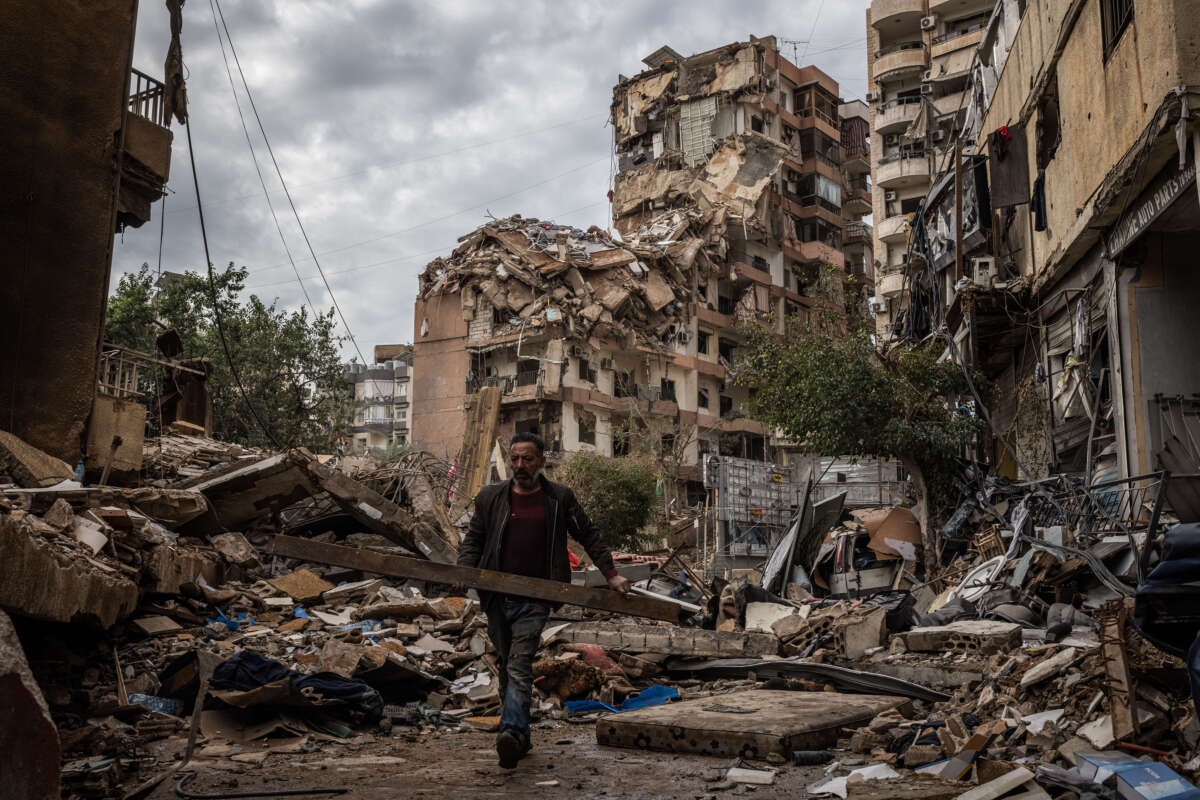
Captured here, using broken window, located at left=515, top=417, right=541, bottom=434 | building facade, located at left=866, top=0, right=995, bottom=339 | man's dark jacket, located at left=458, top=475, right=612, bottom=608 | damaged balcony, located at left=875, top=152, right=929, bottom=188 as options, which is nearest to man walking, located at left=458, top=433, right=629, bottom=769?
man's dark jacket, located at left=458, top=475, right=612, bottom=608

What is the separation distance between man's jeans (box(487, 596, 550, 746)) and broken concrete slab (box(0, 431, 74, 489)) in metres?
4.21

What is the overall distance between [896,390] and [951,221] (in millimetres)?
3226

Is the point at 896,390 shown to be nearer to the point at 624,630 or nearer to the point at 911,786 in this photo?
the point at 624,630

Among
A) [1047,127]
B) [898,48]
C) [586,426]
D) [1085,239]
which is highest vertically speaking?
[898,48]

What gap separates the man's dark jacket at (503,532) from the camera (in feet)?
18.7

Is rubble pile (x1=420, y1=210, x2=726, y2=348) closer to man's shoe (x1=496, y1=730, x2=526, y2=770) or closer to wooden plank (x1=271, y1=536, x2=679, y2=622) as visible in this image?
wooden plank (x1=271, y1=536, x2=679, y2=622)

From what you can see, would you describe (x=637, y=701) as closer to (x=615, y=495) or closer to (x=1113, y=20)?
(x=1113, y=20)

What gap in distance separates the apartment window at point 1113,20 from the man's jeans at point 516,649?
7909mm

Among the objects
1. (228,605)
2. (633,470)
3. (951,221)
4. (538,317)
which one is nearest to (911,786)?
(228,605)

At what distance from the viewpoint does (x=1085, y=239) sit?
11.0 metres

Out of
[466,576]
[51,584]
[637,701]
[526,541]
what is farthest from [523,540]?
[637,701]

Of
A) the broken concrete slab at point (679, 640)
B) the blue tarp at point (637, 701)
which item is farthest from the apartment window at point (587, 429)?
the blue tarp at point (637, 701)

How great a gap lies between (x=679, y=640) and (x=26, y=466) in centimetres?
564

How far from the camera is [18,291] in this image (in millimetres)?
8719
